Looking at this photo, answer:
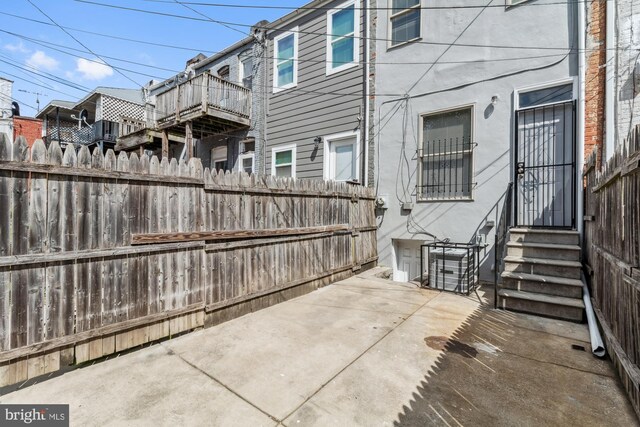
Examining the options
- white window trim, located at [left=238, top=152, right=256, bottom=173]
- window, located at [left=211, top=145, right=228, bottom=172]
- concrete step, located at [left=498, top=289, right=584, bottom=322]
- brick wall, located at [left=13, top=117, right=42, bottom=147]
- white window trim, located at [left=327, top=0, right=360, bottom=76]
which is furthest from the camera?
brick wall, located at [left=13, top=117, right=42, bottom=147]

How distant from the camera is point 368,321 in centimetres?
398

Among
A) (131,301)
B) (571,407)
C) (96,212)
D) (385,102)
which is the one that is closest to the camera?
(571,407)

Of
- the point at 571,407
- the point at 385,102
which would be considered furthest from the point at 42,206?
the point at 385,102

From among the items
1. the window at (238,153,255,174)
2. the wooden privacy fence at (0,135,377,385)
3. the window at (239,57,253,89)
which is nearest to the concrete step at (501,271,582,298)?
the wooden privacy fence at (0,135,377,385)

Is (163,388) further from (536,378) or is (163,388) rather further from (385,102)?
(385,102)

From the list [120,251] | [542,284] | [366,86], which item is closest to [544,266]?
[542,284]

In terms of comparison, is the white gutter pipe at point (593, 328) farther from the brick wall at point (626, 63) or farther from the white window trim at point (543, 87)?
the white window trim at point (543, 87)

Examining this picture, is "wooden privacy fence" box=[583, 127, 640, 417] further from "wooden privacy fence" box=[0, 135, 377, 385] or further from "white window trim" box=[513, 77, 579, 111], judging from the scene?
"wooden privacy fence" box=[0, 135, 377, 385]

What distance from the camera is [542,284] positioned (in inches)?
172

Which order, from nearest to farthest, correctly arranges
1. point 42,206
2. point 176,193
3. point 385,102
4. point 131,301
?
point 42,206
point 131,301
point 176,193
point 385,102

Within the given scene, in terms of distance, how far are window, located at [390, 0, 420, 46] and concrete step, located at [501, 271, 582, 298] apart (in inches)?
220

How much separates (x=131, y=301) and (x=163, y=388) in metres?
1.11

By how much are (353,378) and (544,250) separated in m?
4.00

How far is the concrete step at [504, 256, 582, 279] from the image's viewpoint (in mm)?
4316
